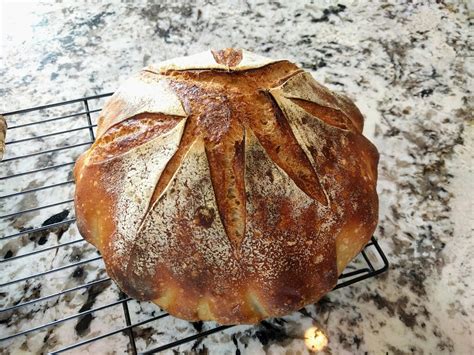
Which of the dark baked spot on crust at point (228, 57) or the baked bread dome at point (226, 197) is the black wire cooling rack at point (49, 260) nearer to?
the baked bread dome at point (226, 197)

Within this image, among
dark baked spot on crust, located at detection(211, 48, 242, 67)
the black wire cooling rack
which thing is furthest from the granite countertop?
dark baked spot on crust, located at detection(211, 48, 242, 67)

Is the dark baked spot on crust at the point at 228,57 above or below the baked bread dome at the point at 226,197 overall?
above

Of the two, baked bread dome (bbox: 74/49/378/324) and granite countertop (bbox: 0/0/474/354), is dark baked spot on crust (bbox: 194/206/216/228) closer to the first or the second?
baked bread dome (bbox: 74/49/378/324)

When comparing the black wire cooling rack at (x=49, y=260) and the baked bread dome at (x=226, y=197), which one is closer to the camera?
the baked bread dome at (x=226, y=197)

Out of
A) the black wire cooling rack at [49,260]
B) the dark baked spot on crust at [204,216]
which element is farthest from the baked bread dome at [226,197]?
the black wire cooling rack at [49,260]

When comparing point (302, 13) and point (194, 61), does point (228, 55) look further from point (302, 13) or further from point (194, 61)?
point (302, 13)

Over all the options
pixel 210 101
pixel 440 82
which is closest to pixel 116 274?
pixel 210 101
